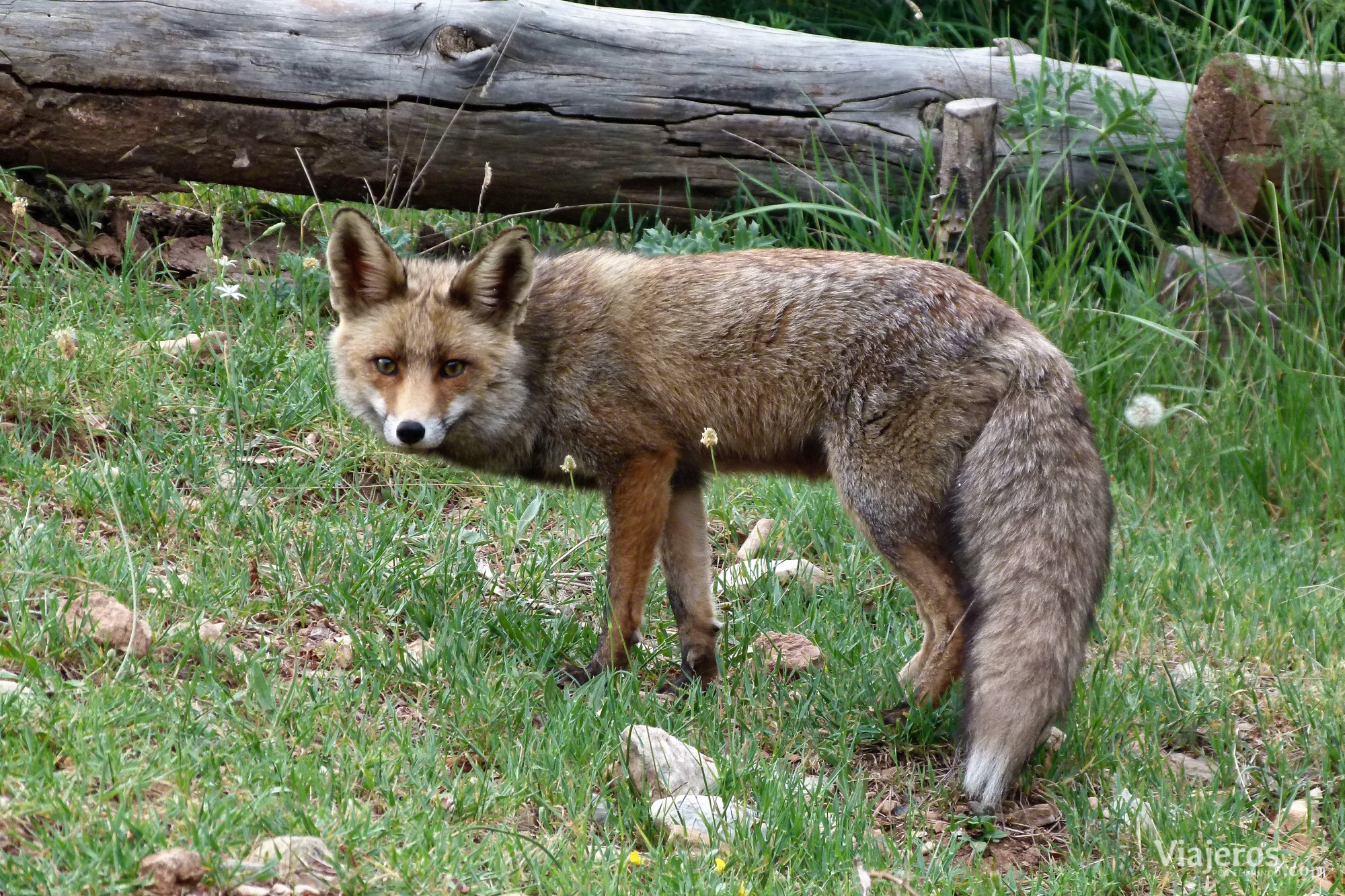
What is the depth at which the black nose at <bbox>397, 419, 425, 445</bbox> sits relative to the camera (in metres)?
4.16

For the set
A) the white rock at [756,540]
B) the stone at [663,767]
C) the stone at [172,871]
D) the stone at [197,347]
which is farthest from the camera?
the stone at [197,347]

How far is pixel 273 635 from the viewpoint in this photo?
14.2 feet

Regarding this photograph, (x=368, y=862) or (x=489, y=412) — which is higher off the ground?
(x=489, y=412)

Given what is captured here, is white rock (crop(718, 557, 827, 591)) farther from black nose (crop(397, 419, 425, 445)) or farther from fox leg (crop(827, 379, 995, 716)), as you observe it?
black nose (crop(397, 419, 425, 445))

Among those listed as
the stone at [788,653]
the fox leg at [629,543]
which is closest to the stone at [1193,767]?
the stone at [788,653]

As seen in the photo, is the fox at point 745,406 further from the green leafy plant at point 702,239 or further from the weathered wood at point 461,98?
the weathered wood at point 461,98

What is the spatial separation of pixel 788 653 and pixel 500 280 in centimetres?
176

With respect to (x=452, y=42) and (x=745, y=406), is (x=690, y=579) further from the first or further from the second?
(x=452, y=42)

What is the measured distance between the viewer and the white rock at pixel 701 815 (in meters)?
3.35

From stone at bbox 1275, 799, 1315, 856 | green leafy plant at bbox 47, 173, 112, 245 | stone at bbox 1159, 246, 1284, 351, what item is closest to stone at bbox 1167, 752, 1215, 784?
stone at bbox 1275, 799, 1315, 856

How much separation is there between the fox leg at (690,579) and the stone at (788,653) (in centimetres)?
18

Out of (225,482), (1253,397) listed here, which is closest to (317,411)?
(225,482)

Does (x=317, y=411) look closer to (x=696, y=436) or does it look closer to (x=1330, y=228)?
(x=696, y=436)

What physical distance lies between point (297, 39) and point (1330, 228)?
225 inches
